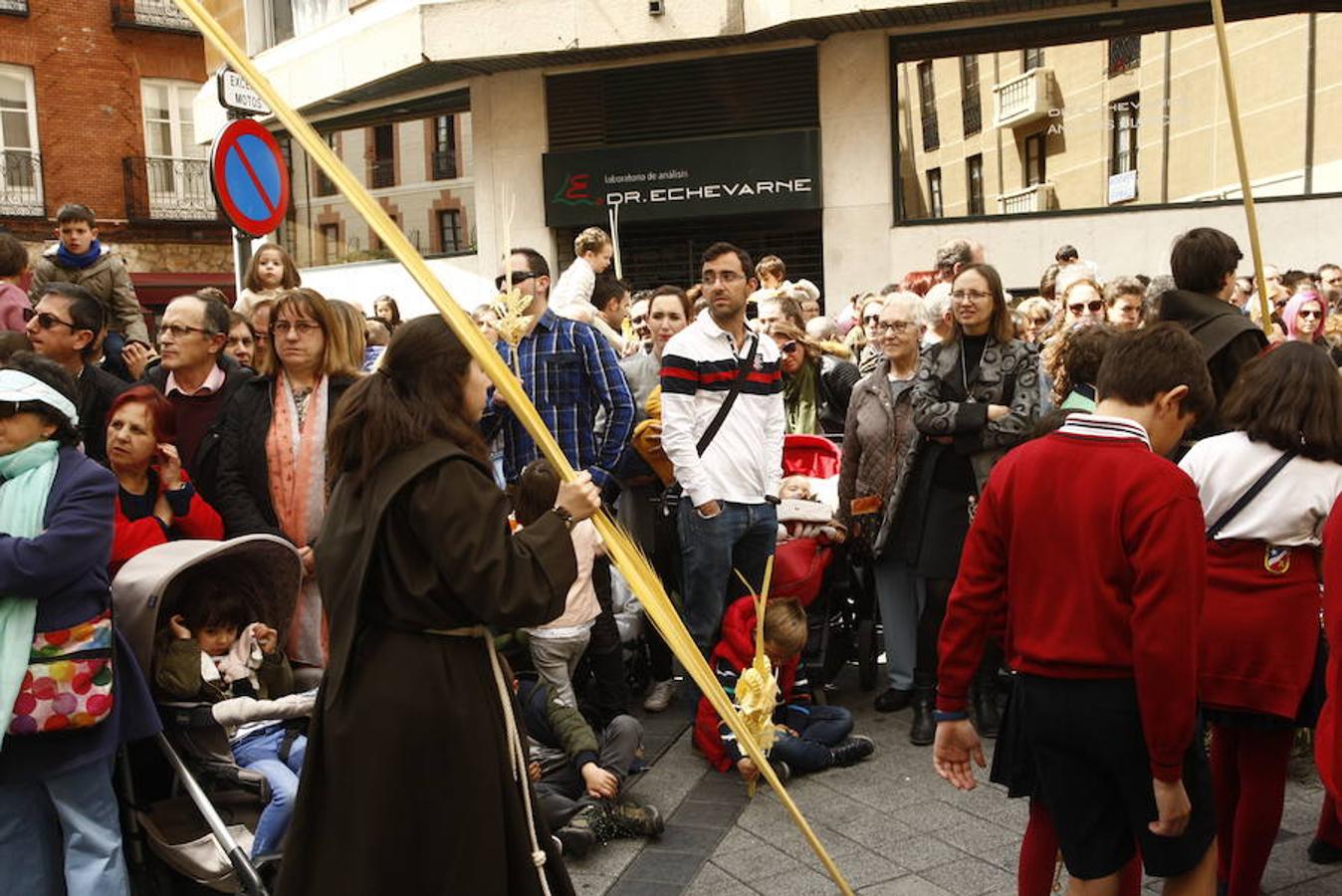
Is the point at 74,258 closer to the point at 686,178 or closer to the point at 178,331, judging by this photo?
the point at 178,331

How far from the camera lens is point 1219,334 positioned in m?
5.15

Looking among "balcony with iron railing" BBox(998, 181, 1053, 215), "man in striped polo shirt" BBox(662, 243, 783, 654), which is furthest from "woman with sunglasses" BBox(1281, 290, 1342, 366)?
"balcony with iron railing" BBox(998, 181, 1053, 215)

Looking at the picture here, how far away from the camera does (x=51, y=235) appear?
95.3 ft

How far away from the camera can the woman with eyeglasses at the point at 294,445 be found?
5.19 metres

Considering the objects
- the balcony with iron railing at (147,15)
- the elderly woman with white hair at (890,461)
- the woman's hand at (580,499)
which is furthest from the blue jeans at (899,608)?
the balcony with iron railing at (147,15)

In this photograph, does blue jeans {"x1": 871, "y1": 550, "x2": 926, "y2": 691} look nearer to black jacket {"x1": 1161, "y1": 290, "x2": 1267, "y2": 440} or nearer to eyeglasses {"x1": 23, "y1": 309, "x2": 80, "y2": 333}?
black jacket {"x1": 1161, "y1": 290, "x2": 1267, "y2": 440}

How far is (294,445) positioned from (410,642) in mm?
2330

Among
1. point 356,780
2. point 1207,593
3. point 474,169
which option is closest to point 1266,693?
point 1207,593

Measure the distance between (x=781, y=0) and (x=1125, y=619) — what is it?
15.1 meters

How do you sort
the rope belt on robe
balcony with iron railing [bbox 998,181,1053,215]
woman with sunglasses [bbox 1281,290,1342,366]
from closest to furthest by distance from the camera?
the rope belt on robe, woman with sunglasses [bbox 1281,290,1342,366], balcony with iron railing [bbox 998,181,1053,215]

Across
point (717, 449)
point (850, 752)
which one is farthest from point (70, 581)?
point (850, 752)

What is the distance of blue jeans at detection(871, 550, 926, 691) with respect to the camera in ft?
21.0

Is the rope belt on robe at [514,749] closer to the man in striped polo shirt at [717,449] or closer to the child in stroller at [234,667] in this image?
the child in stroller at [234,667]

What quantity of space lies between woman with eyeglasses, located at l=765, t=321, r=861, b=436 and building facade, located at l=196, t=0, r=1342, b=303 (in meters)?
10.2
